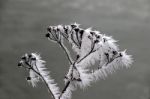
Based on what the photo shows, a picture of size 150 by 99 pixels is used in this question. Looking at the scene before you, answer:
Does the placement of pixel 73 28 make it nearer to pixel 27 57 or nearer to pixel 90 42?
pixel 90 42

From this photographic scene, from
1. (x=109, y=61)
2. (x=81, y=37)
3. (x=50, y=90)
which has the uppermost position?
(x=81, y=37)

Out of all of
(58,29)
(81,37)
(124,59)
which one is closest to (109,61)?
(124,59)

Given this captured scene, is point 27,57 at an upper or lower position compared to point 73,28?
lower

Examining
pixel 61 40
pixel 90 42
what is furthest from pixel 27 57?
pixel 90 42

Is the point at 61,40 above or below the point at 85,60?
above

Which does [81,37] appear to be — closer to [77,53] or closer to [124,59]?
[77,53]

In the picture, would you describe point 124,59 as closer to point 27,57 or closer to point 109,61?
point 109,61
